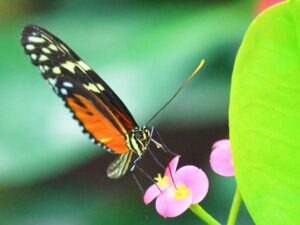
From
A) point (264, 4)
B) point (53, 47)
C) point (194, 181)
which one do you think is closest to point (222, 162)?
point (194, 181)

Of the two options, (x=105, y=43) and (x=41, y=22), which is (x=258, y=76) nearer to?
(x=105, y=43)

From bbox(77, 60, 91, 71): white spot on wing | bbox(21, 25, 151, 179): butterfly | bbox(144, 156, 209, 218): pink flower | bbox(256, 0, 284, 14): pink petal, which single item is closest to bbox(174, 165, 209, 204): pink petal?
bbox(144, 156, 209, 218): pink flower

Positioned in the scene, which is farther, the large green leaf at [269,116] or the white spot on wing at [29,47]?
the white spot on wing at [29,47]

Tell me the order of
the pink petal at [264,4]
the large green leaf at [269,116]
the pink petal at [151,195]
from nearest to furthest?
the large green leaf at [269,116] → the pink petal at [151,195] → the pink petal at [264,4]

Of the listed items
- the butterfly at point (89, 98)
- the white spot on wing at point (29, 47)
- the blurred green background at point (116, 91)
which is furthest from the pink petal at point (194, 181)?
the blurred green background at point (116, 91)

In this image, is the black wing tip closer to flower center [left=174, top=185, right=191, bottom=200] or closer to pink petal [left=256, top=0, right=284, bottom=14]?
flower center [left=174, top=185, right=191, bottom=200]

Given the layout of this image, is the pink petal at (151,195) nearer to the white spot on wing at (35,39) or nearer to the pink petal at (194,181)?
the pink petal at (194,181)

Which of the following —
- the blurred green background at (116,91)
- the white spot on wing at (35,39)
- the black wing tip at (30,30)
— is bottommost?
the blurred green background at (116,91)
